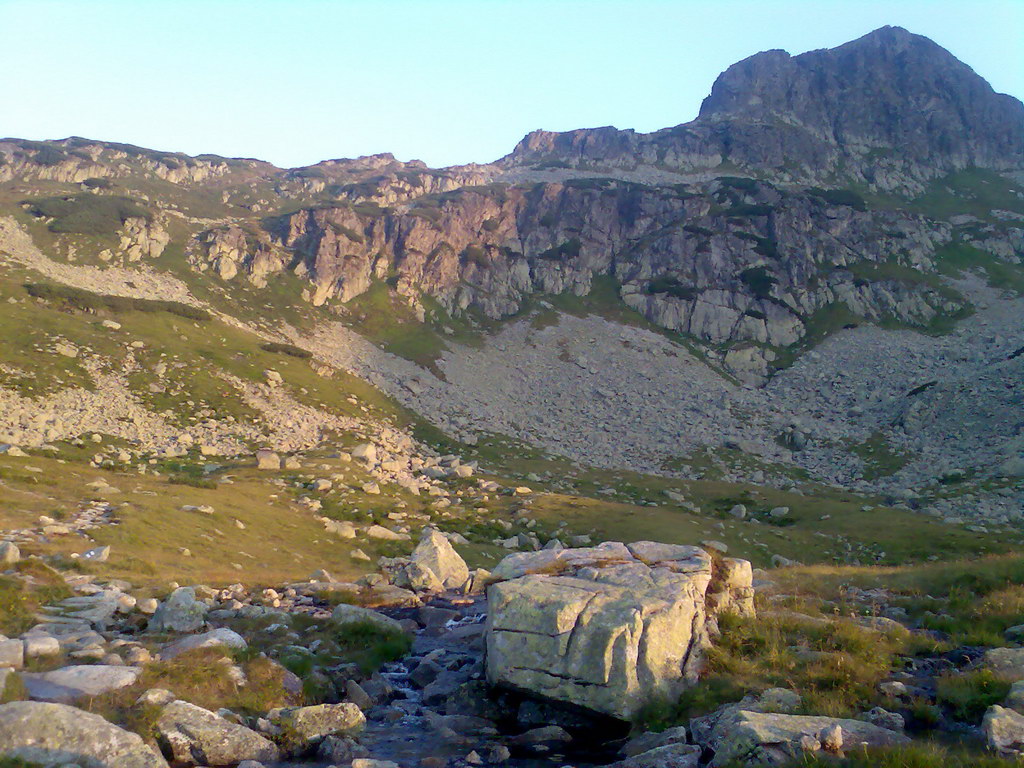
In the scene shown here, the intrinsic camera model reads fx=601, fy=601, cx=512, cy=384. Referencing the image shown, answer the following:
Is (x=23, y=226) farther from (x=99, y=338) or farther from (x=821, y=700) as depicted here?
(x=821, y=700)

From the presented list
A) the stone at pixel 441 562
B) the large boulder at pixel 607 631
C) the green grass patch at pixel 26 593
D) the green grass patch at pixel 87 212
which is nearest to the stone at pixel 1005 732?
the large boulder at pixel 607 631

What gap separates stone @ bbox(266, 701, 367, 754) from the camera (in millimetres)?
12102

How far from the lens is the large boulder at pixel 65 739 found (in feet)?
30.7

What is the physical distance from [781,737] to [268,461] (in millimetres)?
44326

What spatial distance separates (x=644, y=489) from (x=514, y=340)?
58265 mm

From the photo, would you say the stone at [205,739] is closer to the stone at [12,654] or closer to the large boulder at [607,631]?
the stone at [12,654]

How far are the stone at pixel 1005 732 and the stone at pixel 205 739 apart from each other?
12124mm

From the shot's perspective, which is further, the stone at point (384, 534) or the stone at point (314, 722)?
the stone at point (384, 534)

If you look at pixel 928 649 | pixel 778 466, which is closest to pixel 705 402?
pixel 778 466


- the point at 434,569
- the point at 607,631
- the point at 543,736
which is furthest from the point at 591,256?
the point at 543,736

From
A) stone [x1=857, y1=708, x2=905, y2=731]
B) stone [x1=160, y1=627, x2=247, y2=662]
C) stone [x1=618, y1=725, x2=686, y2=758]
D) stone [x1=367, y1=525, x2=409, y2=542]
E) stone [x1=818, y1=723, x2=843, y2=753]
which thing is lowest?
stone [x1=367, y1=525, x2=409, y2=542]

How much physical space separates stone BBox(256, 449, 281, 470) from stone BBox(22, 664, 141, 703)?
35.8 m

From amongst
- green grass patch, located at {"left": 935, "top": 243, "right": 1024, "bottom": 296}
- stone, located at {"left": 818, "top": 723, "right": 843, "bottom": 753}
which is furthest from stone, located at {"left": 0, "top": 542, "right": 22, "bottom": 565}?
green grass patch, located at {"left": 935, "top": 243, "right": 1024, "bottom": 296}

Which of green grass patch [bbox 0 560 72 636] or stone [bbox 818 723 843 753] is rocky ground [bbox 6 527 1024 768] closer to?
stone [bbox 818 723 843 753]
